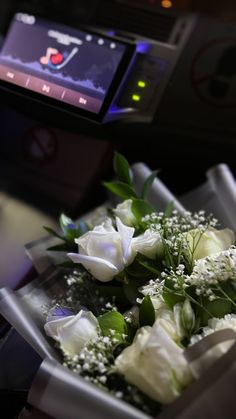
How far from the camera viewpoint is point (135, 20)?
116 centimetres

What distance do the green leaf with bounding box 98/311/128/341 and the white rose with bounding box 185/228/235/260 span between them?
0.51 ft

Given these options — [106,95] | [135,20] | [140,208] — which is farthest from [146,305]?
[135,20]

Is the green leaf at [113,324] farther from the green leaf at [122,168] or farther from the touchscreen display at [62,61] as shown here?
the touchscreen display at [62,61]

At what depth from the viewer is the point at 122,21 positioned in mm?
1168

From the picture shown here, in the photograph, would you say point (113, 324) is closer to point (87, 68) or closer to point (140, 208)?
point (140, 208)

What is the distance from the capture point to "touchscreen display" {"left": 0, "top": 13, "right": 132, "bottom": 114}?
1.01 m

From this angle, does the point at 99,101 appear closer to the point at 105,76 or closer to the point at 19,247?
the point at 105,76

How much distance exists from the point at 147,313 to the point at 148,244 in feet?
0.38

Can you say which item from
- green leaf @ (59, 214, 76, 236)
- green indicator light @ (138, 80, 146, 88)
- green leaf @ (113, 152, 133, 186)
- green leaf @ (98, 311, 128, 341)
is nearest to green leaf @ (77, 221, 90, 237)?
green leaf @ (59, 214, 76, 236)

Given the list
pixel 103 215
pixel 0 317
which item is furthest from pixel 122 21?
pixel 0 317

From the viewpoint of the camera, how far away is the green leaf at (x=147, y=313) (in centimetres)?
75

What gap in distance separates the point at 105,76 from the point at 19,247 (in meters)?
0.42

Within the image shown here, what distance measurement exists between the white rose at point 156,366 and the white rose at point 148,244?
0.17 metres

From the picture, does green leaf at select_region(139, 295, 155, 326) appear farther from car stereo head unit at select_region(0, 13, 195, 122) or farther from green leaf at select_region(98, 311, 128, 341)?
car stereo head unit at select_region(0, 13, 195, 122)
